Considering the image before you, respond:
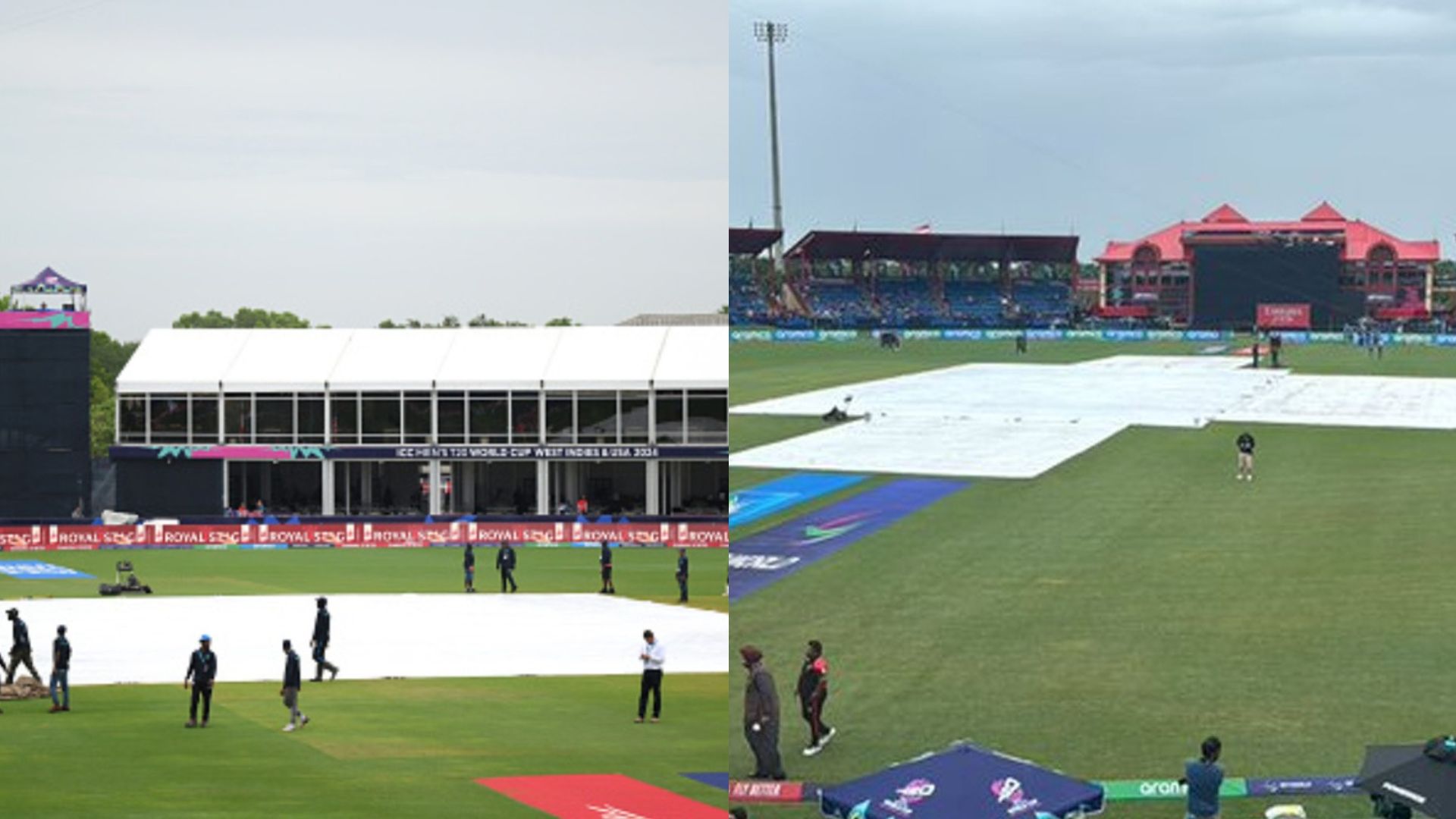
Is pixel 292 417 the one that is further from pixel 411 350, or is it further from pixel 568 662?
pixel 568 662

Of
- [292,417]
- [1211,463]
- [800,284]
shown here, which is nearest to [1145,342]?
[1211,463]

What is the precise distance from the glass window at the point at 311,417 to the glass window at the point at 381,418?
1167 mm

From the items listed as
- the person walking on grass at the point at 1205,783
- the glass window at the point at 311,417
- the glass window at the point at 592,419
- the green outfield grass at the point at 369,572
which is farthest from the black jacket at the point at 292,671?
the glass window at the point at 311,417

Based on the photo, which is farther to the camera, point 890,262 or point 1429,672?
point 890,262

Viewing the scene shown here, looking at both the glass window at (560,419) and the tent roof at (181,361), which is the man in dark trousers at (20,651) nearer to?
the glass window at (560,419)

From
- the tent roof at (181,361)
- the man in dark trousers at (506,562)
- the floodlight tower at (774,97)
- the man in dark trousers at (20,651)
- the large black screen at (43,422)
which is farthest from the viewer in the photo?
the tent roof at (181,361)

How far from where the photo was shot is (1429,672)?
48.0ft

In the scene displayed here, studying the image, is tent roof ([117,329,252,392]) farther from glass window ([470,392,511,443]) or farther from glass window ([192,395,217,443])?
glass window ([470,392,511,443])

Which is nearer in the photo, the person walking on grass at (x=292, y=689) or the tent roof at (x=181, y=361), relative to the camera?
the person walking on grass at (x=292, y=689)

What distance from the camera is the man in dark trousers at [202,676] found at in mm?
19656

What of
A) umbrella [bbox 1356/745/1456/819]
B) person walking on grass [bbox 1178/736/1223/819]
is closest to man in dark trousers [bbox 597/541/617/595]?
person walking on grass [bbox 1178/736/1223/819]

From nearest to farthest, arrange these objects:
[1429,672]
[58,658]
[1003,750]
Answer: [1003,750] → [1429,672] → [58,658]

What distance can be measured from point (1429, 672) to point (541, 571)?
24570mm

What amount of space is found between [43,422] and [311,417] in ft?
26.2
